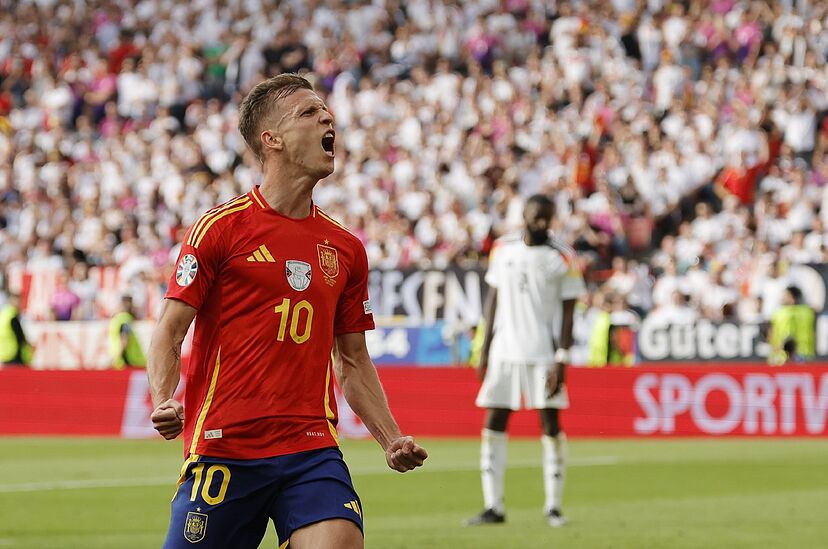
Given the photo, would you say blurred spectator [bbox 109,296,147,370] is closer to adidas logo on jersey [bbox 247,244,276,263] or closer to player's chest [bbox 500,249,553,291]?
player's chest [bbox 500,249,553,291]

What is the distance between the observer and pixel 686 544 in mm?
10609

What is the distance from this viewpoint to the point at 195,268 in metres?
5.45

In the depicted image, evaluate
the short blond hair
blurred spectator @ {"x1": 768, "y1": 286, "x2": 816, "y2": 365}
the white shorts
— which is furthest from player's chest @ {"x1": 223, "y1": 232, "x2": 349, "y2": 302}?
blurred spectator @ {"x1": 768, "y1": 286, "x2": 816, "y2": 365}

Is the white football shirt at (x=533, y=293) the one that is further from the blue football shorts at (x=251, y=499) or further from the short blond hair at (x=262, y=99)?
the blue football shorts at (x=251, y=499)

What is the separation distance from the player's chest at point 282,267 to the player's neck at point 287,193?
0.38 feet

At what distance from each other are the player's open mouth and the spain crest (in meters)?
0.35

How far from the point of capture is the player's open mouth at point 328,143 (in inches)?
224

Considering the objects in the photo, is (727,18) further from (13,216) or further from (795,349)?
(13,216)

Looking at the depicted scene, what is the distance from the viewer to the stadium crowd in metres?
25.0

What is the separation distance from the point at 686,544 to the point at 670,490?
384 centimetres

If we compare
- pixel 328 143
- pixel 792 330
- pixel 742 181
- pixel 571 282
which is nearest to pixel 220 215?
pixel 328 143

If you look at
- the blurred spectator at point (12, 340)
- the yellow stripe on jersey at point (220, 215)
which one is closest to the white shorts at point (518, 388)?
the yellow stripe on jersey at point (220, 215)

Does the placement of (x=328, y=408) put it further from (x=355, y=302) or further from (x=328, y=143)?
(x=328, y=143)

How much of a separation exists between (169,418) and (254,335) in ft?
1.88
